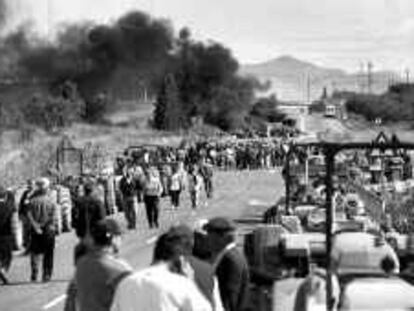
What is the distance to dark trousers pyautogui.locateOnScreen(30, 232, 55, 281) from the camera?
62.4 feet

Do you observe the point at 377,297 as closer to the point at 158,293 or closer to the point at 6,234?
the point at 158,293

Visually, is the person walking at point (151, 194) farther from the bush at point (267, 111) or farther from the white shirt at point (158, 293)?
the bush at point (267, 111)

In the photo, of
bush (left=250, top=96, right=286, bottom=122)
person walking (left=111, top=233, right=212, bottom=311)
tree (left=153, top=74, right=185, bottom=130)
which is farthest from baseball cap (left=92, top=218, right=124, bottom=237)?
bush (left=250, top=96, right=286, bottom=122)

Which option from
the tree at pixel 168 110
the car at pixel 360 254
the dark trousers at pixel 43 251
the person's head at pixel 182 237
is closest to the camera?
the person's head at pixel 182 237

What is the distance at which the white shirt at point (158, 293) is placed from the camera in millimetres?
6926

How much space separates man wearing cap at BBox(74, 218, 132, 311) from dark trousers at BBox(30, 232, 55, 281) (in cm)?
1061

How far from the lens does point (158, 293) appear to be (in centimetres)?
693

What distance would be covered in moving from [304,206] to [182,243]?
14.1m

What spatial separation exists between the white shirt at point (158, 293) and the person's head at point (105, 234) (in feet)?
4.09

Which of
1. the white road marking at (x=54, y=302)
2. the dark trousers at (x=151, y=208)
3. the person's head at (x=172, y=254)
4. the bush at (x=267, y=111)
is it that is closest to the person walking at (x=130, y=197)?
the dark trousers at (x=151, y=208)

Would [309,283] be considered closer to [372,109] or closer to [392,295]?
[392,295]

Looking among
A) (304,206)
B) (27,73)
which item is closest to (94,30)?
(27,73)

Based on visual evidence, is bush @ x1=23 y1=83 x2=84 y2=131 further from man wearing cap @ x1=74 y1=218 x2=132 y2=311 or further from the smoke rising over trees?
man wearing cap @ x1=74 y1=218 x2=132 y2=311

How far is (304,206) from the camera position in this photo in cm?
2138
